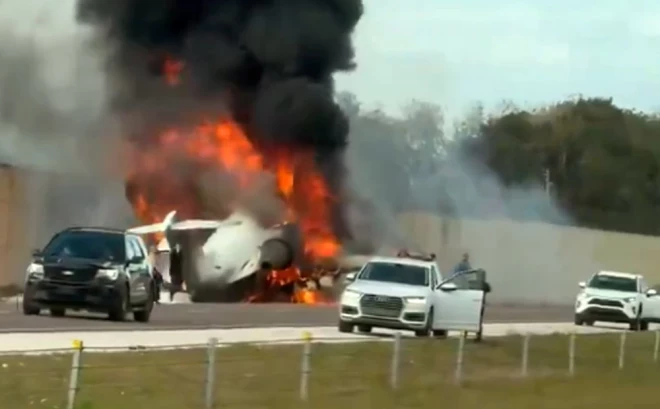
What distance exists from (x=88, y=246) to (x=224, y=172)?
23.9 metres

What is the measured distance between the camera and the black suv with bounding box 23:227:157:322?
29859 millimetres

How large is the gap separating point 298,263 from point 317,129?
23.4ft

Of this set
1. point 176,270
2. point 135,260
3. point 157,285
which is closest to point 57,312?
point 135,260

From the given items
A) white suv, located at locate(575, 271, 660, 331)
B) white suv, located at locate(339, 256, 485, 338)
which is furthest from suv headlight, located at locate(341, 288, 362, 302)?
white suv, located at locate(575, 271, 660, 331)

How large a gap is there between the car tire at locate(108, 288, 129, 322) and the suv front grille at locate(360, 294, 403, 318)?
4.71 meters

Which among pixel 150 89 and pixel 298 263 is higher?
pixel 150 89

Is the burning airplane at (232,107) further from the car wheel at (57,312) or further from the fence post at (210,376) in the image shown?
the fence post at (210,376)

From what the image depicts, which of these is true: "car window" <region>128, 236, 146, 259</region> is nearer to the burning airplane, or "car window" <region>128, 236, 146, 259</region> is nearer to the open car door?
the open car door

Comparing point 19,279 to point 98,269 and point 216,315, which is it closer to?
point 216,315

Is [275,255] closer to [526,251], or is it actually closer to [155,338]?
[155,338]

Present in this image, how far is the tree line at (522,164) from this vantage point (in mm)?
73375

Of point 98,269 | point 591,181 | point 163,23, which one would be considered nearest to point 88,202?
point 163,23

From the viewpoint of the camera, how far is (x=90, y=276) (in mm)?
29797

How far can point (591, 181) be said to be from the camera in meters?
97.7
